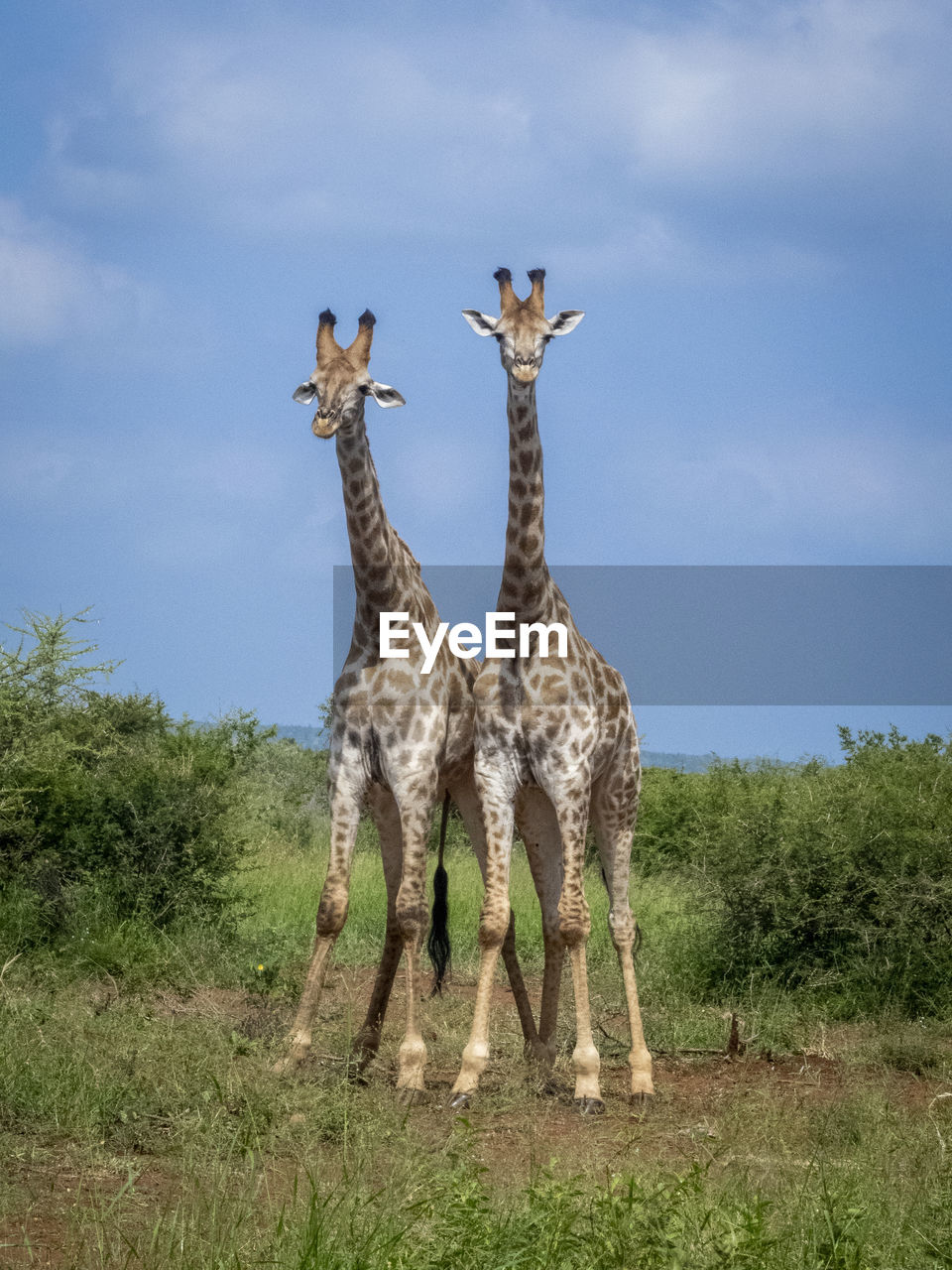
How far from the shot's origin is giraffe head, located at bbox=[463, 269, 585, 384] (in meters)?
7.35

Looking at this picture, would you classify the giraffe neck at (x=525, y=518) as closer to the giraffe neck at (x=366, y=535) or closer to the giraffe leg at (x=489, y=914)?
the giraffe neck at (x=366, y=535)

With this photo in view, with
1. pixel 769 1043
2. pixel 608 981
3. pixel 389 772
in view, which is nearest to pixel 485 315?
pixel 389 772

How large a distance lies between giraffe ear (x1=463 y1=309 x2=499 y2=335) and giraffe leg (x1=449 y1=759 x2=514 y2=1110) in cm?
241

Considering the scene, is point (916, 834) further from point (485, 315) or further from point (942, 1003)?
point (485, 315)

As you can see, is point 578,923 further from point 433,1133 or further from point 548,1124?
point 433,1133

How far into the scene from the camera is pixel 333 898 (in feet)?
24.2

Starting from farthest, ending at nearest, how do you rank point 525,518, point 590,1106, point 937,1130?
point 525,518
point 590,1106
point 937,1130

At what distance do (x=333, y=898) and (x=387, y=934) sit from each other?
53 cm

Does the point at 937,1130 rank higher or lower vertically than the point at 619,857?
lower

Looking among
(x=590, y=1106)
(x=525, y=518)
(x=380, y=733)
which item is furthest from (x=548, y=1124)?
(x=525, y=518)

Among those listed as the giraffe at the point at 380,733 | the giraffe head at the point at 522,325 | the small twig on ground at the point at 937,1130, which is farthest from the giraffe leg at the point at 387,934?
the small twig on ground at the point at 937,1130

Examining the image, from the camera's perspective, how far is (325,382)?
7508 mm

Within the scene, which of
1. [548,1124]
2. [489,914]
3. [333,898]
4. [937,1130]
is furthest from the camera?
[333,898]

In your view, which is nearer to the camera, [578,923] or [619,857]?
[578,923]
